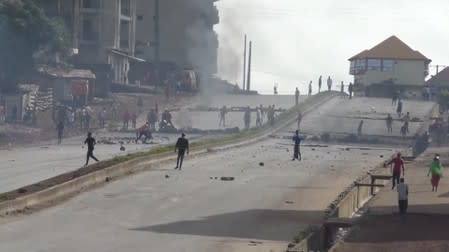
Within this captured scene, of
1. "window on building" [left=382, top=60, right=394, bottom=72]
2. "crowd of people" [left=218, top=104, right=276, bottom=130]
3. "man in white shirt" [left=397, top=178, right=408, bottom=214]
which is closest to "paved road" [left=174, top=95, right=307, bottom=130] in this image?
"crowd of people" [left=218, top=104, right=276, bottom=130]

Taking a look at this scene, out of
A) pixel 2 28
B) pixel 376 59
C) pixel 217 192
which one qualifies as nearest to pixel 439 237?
pixel 217 192

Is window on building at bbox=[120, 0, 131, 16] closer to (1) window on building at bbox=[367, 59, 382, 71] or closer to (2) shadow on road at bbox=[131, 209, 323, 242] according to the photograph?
(1) window on building at bbox=[367, 59, 382, 71]

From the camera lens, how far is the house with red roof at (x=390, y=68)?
108375 mm

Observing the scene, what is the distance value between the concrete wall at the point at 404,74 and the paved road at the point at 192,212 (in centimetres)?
5961

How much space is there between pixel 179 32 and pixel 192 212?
9127 cm

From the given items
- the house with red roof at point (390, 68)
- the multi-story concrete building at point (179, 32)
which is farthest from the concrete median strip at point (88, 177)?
the multi-story concrete building at point (179, 32)

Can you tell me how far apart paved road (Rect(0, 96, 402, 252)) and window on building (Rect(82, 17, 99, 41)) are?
48.1 metres

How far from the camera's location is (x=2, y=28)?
2916 inches

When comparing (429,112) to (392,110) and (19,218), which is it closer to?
(392,110)

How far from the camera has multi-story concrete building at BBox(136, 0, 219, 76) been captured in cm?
12081

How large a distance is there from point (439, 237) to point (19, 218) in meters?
9.27

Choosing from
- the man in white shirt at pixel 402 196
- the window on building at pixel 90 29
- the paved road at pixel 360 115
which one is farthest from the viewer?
the window on building at pixel 90 29

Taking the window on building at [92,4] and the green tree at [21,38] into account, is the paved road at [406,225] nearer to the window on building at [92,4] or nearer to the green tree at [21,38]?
the green tree at [21,38]

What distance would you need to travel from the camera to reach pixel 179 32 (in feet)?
404
